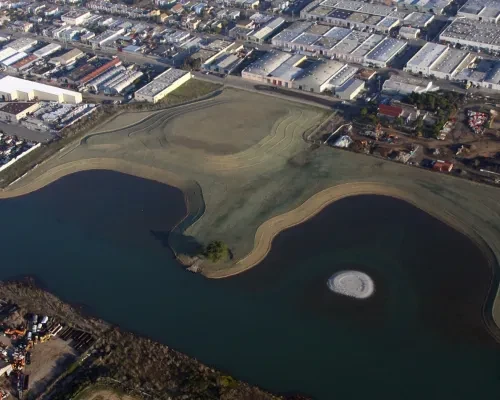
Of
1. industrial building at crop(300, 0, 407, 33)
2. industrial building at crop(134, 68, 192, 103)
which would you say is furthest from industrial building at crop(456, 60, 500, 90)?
industrial building at crop(134, 68, 192, 103)

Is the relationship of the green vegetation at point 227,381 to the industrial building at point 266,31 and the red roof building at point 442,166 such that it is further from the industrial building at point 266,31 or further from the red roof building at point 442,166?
the industrial building at point 266,31

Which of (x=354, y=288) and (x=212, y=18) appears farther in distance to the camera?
(x=212, y=18)

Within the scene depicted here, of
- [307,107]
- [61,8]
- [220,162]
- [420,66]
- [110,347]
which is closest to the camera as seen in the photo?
[110,347]

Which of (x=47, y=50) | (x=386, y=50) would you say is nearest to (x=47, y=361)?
(x=47, y=50)

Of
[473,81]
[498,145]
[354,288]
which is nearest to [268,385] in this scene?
[354,288]

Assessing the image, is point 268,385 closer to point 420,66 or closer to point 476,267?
point 476,267

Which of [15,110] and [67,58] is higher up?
[15,110]

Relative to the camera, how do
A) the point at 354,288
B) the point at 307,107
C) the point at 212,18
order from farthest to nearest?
the point at 212,18
the point at 307,107
the point at 354,288

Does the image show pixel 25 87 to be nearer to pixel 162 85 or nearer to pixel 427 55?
pixel 162 85
